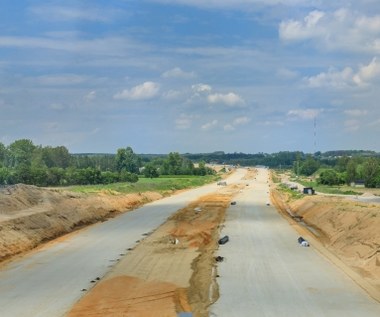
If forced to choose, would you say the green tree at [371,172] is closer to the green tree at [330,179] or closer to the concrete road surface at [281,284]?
the green tree at [330,179]

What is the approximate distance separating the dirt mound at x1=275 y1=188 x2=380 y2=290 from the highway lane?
13.5 metres

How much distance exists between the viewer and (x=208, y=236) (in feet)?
152

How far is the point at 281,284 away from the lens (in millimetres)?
27125

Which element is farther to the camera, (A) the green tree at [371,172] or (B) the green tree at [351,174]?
(B) the green tree at [351,174]

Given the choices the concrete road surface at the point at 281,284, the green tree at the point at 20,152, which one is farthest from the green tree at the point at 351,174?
the concrete road surface at the point at 281,284

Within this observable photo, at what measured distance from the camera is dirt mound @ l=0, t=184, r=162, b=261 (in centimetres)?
4219

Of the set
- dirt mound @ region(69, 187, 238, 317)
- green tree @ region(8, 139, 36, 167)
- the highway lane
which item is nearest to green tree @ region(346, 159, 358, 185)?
green tree @ region(8, 139, 36, 167)

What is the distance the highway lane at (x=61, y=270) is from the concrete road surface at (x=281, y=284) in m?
6.44

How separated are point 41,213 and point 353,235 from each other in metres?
27.1

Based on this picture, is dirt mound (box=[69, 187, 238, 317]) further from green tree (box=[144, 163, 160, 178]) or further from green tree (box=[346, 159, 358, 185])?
green tree (box=[144, 163, 160, 178])

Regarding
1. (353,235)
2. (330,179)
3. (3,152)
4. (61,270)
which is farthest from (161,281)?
(3,152)

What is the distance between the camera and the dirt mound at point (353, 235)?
3142 centimetres

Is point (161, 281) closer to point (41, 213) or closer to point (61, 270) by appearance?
point (61, 270)

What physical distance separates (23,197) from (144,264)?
31151 mm
